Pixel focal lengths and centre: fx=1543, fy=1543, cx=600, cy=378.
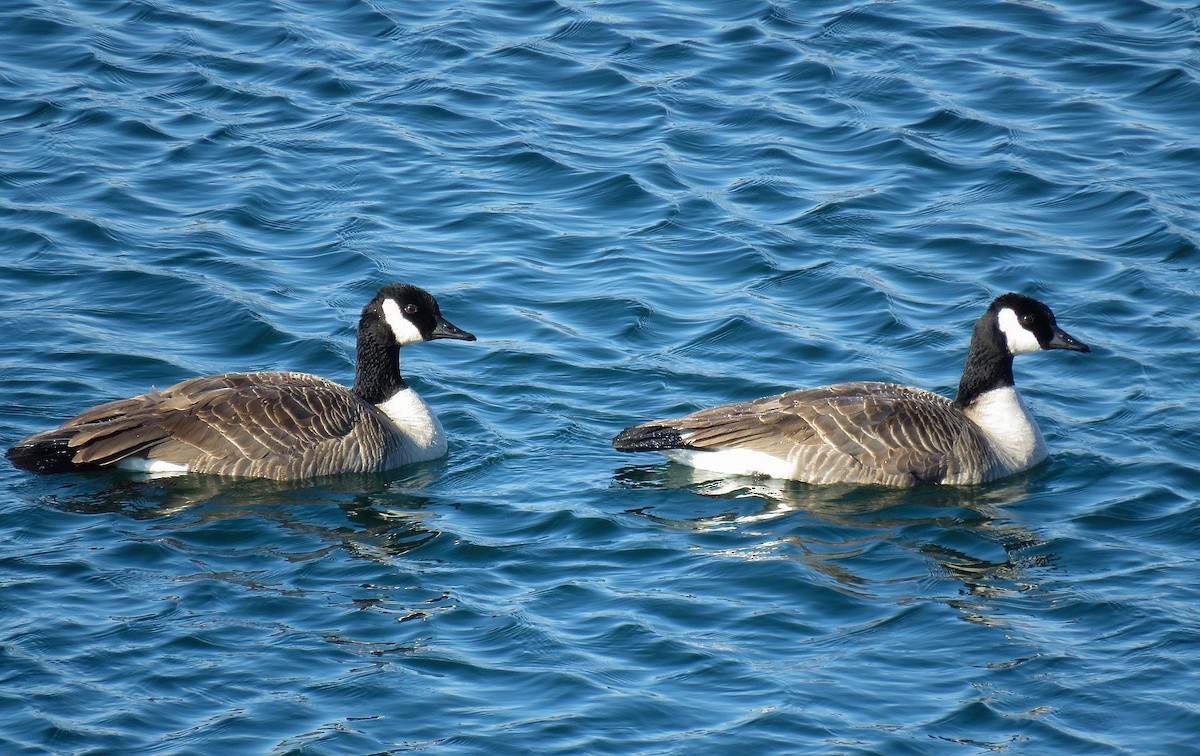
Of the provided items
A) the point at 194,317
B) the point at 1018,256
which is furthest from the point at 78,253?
the point at 1018,256

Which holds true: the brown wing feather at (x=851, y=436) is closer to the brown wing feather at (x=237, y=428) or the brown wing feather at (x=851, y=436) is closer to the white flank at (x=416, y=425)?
the white flank at (x=416, y=425)

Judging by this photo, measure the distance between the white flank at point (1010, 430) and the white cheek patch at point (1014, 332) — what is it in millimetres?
394

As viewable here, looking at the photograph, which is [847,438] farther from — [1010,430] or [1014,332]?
[1014,332]

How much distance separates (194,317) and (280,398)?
3.11 m

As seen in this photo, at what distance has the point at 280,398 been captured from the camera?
41.9 ft

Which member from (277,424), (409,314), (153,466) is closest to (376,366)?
(409,314)

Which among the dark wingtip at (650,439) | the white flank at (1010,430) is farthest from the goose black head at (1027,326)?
the dark wingtip at (650,439)

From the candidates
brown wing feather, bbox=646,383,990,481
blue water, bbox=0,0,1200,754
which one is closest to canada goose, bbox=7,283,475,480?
blue water, bbox=0,0,1200,754

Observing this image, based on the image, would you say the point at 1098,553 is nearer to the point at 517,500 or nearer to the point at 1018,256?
the point at 517,500

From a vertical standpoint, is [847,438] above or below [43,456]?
below

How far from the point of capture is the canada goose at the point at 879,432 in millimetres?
12586

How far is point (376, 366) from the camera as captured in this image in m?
13.6

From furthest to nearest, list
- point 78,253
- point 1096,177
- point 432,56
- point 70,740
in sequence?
1. point 432,56
2. point 1096,177
3. point 78,253
4. point 70,740

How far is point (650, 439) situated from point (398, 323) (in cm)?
247
